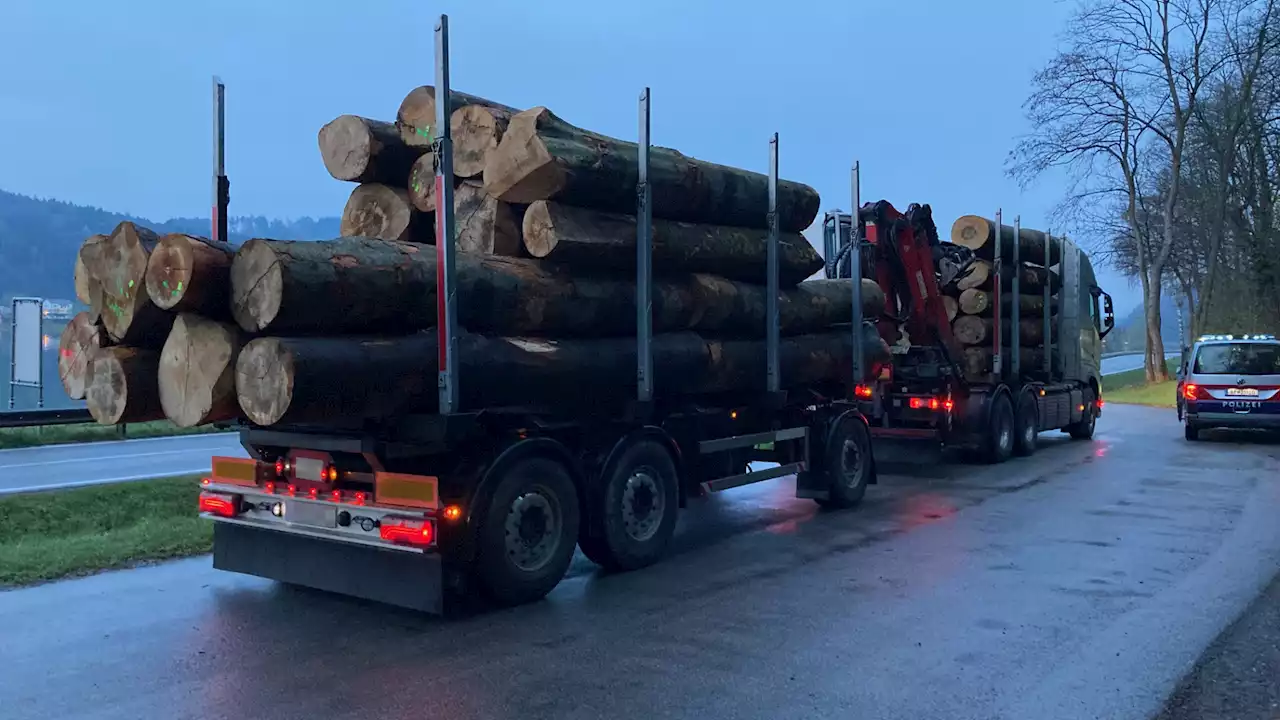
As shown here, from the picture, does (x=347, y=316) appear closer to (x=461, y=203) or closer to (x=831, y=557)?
(x=461, y=203)

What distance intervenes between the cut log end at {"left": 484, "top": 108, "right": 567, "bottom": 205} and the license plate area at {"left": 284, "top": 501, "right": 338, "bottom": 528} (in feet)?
8.12

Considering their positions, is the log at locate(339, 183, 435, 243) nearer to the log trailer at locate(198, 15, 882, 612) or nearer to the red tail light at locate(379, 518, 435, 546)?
the log trailer at locate(198, 15, 882, 612)

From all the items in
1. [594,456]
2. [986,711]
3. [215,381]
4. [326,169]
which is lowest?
[986,711]

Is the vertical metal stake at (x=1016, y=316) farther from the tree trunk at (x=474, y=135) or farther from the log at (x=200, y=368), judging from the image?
the log at (x=200, y=368)

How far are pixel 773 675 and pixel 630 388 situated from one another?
3.11 metres

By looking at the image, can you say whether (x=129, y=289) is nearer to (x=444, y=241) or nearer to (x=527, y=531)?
(x=444, y=241)

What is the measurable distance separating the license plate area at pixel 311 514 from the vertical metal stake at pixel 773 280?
173 inches

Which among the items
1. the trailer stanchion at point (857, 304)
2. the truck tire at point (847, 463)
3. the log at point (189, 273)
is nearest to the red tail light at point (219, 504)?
the log at point (189, 273)

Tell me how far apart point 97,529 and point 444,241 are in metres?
5.50

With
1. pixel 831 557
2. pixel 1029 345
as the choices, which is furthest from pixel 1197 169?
pixel 831 557

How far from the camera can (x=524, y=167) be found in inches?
294

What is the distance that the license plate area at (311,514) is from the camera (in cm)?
671

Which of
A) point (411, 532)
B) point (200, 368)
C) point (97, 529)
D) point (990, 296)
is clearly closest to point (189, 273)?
point (200, 368)

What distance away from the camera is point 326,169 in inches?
331
